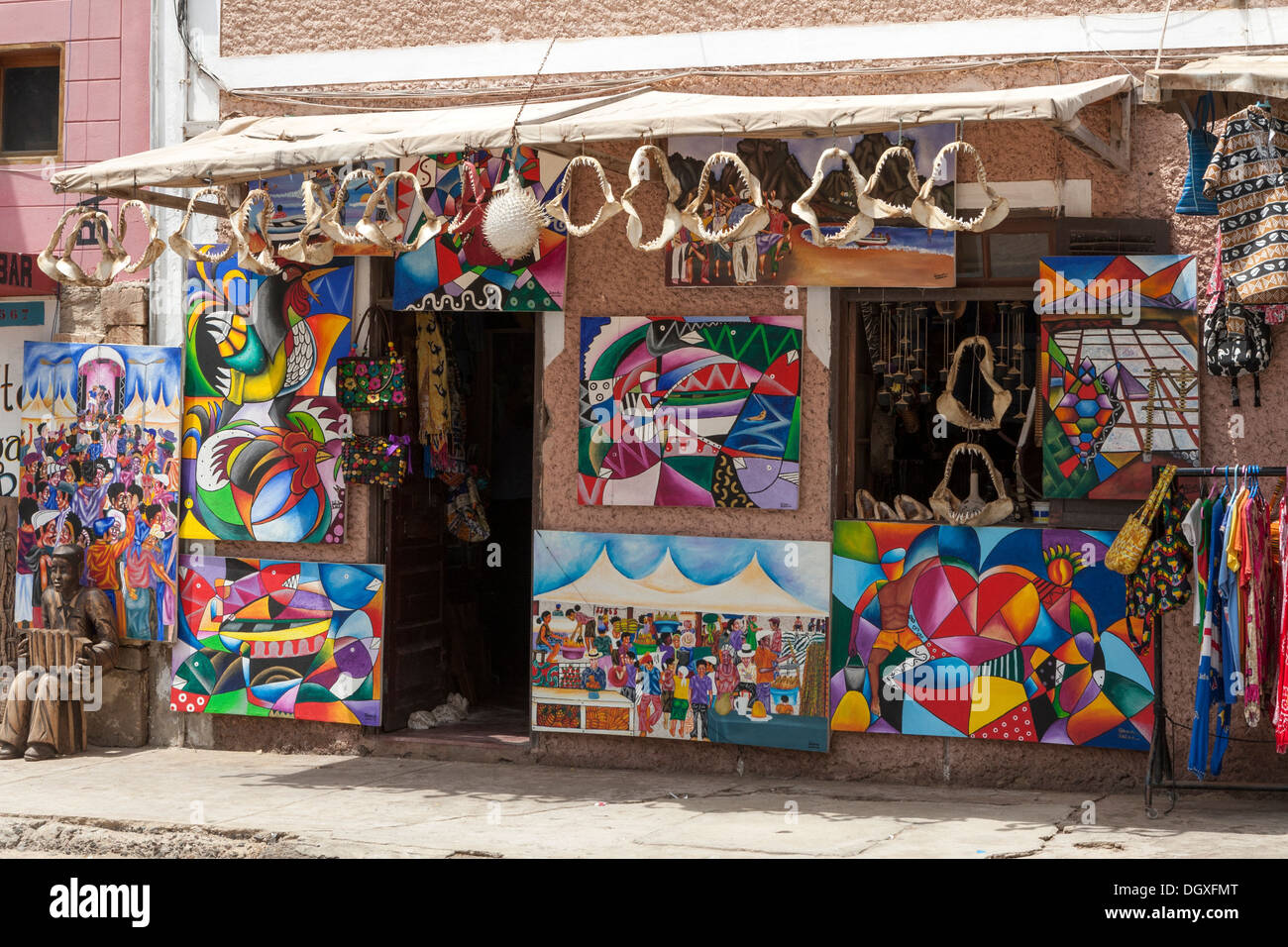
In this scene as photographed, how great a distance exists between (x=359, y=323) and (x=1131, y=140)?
417cm

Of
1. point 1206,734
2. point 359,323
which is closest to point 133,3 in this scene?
point 359,323

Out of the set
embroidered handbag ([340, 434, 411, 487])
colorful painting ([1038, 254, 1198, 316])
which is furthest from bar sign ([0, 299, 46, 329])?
colorful painting ([1038, 254, 1198, 316])

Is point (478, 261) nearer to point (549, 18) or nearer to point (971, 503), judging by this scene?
point (549, 18)

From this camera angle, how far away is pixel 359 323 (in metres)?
8.32

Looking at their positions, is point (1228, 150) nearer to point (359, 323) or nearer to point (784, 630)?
point (784, 630)

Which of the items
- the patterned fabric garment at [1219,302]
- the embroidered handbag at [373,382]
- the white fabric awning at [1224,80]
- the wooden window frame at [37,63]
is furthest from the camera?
the wooden window frame at [37,63]

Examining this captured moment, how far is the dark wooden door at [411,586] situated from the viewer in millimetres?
8461

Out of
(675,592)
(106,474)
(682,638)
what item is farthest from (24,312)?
(682,638)

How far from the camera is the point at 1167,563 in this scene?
6500mm

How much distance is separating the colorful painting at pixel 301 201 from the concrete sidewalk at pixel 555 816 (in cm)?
285

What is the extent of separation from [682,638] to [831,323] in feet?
5.91

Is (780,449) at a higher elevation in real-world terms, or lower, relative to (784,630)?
higher

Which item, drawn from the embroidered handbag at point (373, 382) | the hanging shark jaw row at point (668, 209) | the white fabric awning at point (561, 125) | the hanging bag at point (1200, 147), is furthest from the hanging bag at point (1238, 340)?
the embroidered handbag at point (373, 382)

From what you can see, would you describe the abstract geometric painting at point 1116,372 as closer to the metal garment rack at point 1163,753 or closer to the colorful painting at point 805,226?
the metal garment rack at point 1163,753
